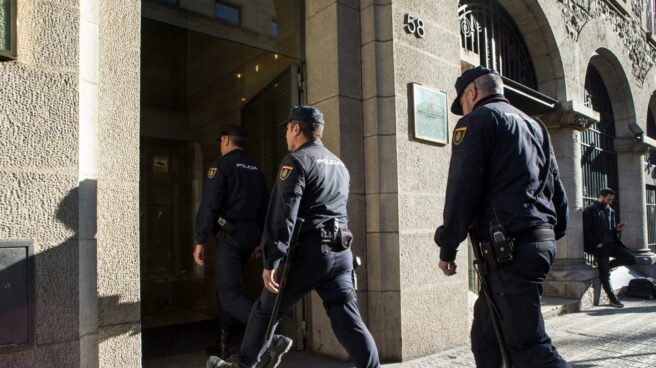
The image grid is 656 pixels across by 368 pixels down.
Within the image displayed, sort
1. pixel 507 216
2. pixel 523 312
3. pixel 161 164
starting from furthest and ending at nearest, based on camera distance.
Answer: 1. pixel 161 164
2. pixel 507 216
3. pixel 523 312

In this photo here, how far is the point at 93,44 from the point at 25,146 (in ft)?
2.67

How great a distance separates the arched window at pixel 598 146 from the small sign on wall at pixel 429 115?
5.45 meters

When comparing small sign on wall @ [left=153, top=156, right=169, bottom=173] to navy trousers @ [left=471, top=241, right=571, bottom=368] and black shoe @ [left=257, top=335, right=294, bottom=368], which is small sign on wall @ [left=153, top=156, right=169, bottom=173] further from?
navy trousers @ [left=471, top=241, right=571, bottom=368]

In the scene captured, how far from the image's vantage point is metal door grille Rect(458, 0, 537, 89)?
22.1 ft

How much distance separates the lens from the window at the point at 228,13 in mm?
4727

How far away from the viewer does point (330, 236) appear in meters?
3.32

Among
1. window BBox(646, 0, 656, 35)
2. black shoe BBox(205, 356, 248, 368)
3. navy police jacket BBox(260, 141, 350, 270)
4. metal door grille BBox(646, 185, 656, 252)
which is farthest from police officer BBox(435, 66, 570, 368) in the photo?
window BBox(646, 0, 656, 35)

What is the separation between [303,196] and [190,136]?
16.9 ft

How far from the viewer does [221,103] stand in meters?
7.18

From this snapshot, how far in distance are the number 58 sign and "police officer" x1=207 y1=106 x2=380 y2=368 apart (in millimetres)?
2169

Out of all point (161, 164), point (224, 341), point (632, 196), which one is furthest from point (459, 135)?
point (632, 196)

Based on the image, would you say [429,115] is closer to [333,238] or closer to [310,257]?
[333,238]

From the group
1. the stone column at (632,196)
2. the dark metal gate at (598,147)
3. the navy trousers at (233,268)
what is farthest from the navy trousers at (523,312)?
the stone column at (632,196)

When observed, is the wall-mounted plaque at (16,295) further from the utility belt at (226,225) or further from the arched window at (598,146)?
the arched window at (598,146)
